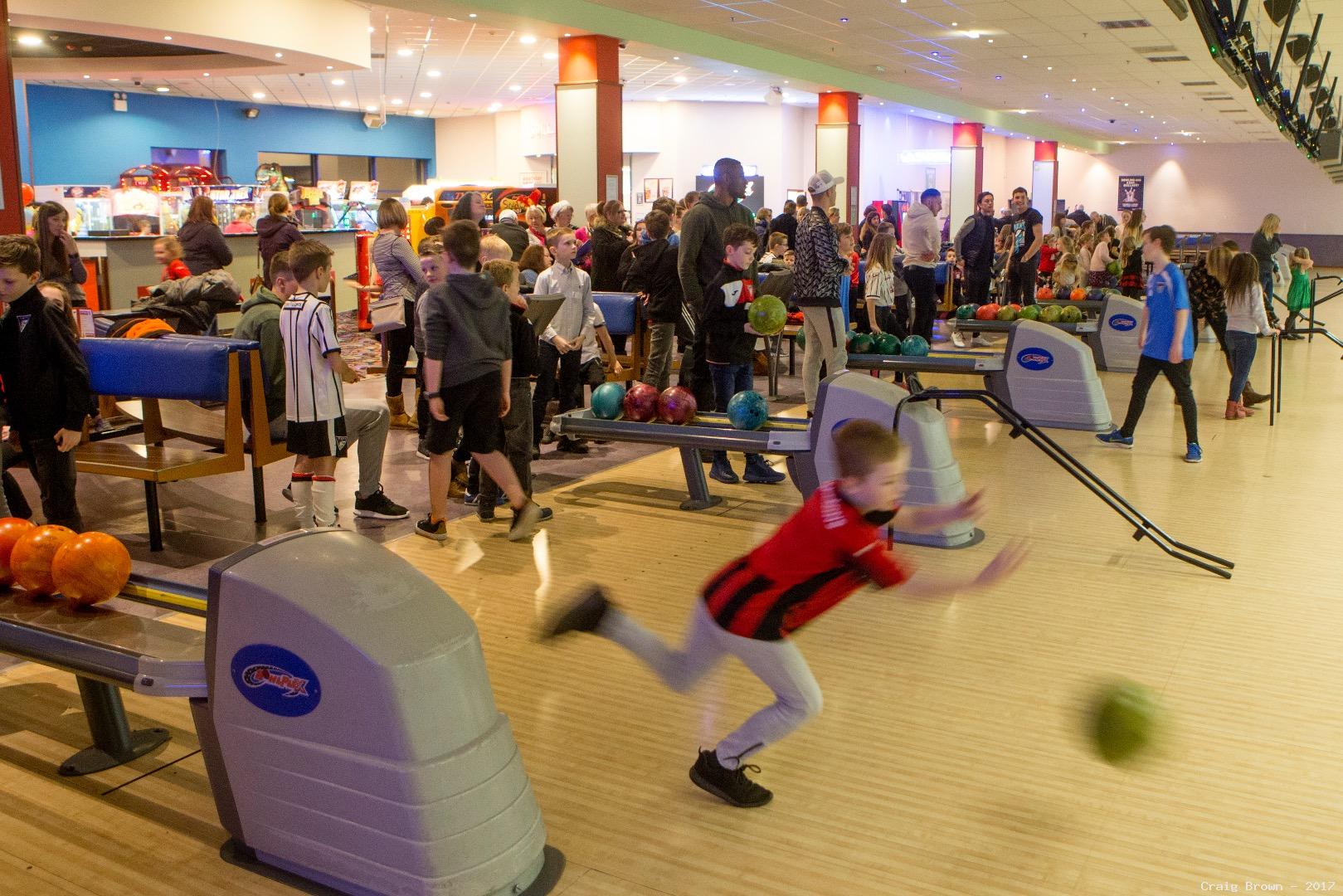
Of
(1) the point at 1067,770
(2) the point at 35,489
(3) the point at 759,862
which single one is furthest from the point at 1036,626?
(2) the point at 35,489

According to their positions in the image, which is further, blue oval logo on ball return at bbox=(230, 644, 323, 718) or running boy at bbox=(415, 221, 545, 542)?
running boy at bbox=(415, 221, 545, 542)

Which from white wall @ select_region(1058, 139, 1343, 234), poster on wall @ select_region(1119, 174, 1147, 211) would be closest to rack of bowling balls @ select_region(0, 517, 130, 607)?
poster on wall @ select_region(1119, 174, 1147, 211)

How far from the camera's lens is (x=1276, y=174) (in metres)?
34.5

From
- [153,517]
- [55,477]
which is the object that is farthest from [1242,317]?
[55,477]

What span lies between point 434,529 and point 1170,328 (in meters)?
4.56

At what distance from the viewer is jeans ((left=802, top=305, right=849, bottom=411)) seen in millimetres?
6973

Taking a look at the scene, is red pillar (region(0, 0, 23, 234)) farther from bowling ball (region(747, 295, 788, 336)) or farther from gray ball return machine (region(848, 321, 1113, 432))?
gray ball return machine (region(848, 321, 1113, 432))

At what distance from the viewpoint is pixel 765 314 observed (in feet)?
20.6

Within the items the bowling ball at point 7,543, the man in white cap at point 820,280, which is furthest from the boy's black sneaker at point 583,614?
the man in white cap at point 820,280

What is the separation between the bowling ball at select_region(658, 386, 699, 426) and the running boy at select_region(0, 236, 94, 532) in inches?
104

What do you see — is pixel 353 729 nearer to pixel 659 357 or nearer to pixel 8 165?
pixel 8 165

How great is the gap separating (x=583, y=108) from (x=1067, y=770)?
11.4 meters

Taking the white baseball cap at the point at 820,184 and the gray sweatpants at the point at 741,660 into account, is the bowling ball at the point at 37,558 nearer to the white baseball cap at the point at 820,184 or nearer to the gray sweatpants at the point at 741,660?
the gray sweatpants at the point at 741,660

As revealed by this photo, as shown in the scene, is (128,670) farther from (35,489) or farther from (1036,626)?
(35,489)
